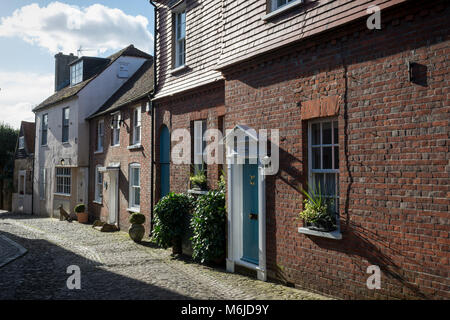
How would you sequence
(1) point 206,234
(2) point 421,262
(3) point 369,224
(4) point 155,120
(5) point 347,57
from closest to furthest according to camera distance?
(2) point 421,262, (3) point 369,224, (5) point 347,57, (1) point 206,234, (4) point 155,120

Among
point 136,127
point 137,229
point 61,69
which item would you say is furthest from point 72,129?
point 61,69

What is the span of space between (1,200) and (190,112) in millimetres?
28982

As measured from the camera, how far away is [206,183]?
11609mm

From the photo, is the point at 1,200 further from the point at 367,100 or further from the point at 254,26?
the point at 367,100

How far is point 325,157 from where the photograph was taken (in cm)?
762

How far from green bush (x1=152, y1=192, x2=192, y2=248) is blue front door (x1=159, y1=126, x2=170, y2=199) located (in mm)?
2397

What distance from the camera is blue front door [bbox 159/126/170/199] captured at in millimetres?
14166

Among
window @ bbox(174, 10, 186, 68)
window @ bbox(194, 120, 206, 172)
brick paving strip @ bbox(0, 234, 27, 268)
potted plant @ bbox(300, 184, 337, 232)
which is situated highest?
window @ bbox(174, 10, 186, 68)

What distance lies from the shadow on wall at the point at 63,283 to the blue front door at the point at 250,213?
90.2 inches

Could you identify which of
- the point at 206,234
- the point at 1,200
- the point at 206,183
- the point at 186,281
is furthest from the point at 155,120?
the point at 1,200

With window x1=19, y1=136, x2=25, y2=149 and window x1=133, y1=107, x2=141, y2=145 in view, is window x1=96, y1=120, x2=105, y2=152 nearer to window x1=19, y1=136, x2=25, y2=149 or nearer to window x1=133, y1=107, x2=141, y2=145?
window x1=133, y1=107, x2=141, y2=145

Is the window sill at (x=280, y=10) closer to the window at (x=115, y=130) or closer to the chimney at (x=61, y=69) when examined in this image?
the window at (x=115, y=130)

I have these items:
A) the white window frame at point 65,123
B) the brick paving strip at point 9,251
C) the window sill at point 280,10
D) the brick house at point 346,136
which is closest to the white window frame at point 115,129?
the white window frame at point 65,123

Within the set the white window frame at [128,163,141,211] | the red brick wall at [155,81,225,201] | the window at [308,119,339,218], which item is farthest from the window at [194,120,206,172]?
the white window frame at [128,163,141,211]
